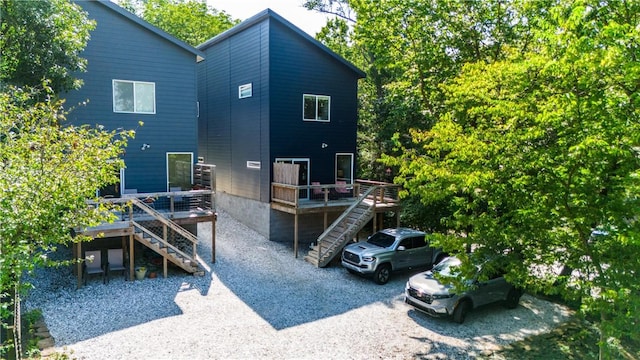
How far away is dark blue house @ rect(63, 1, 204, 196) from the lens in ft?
47.1

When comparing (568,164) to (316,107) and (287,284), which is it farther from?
(316,107)

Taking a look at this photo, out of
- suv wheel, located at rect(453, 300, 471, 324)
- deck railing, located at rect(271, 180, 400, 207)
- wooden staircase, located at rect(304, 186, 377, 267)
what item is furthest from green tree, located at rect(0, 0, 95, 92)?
suv wheel, located at rect(453, 300, 471, 324)

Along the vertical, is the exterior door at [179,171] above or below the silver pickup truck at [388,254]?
above

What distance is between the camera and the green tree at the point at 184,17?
3350 cm

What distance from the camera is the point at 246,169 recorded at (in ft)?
64.2

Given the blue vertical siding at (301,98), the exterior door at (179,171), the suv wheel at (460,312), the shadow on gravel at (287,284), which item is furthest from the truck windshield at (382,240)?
the exterior door at (179,171)

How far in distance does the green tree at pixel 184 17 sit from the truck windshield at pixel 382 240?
25242mm

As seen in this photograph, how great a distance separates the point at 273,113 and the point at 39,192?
40.3 feet

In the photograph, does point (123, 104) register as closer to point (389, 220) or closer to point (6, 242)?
point (6, 242)

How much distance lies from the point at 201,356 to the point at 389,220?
47.0 feet

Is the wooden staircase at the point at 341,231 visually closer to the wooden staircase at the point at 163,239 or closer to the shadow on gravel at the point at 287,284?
the shadow on gravel at the point at 287,284

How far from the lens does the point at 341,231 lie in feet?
53.7

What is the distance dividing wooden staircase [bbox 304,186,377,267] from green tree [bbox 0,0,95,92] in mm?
10132

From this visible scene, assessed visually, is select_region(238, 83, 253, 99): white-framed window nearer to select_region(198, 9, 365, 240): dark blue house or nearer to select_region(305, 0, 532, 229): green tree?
select_region(198, 9, 365, 240): dark blue house
